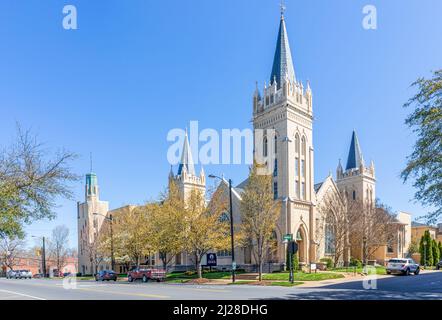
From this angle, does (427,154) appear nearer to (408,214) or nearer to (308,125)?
(308,125)

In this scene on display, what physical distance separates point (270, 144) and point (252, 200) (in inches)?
693

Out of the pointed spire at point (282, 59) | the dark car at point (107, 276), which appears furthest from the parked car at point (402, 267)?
the dark car at point (107, 276)

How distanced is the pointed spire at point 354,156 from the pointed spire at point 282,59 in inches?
797

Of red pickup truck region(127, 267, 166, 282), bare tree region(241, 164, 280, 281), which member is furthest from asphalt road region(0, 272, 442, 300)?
red pickup truck region(127, 267, 166, 282)

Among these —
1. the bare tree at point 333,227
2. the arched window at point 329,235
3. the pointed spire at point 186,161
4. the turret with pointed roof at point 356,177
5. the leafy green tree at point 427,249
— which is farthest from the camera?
the pointed spire at point 186,161

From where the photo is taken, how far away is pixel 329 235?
Answer: 53.9m

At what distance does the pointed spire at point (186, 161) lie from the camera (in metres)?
66.5

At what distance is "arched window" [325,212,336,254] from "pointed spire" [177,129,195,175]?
22.8m

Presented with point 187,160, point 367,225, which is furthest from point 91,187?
point 367,225

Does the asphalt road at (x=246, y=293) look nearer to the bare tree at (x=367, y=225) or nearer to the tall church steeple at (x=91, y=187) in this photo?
the bare tree at (x=367, y=225)

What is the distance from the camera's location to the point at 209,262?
124 feet

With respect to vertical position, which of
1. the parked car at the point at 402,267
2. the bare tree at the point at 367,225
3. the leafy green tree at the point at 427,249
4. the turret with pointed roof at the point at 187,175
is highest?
the turret with pointed roof at the point at 187,175

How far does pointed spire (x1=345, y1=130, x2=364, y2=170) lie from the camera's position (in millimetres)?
65412

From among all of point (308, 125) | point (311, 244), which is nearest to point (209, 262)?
point (311, 244)
